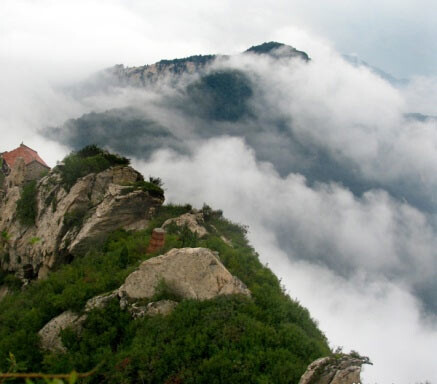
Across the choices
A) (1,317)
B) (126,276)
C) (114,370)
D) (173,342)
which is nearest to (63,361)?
(114,370)

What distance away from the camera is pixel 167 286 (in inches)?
518

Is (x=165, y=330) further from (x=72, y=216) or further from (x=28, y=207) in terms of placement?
(x=28, y=207)

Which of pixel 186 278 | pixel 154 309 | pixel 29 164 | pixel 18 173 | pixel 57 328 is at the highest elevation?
pixel 29 164

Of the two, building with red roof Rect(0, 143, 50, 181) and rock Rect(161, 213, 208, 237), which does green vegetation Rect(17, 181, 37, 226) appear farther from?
rock Rect(161, 213, 208, 237)

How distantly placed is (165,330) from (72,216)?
48.6 feet

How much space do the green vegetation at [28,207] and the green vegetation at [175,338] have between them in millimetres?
11666

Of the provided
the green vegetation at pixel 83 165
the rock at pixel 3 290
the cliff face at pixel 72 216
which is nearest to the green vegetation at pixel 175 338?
the cliff face at pixel 72 216

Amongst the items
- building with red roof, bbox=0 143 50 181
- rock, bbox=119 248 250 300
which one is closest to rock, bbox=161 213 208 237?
rock, bbox=119 248 250 300

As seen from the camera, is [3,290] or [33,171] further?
[33,171]

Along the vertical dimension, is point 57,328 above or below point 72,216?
below

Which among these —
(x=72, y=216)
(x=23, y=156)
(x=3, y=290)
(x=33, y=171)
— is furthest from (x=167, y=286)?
(x=23, y=156)

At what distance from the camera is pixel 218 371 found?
9.42m

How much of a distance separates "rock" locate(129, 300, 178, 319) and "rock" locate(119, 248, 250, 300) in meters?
0.51

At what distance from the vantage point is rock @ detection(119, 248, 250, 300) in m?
13.0
